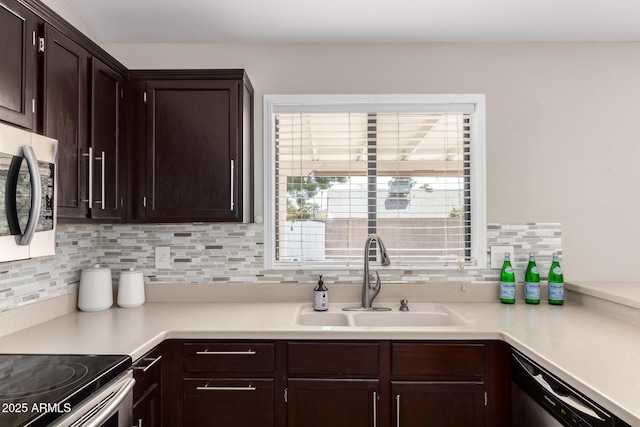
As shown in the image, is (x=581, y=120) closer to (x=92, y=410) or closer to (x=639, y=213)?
(x=639, y=213)

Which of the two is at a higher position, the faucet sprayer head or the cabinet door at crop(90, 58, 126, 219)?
the cabinet door at crop(90, 58, 126, 219)

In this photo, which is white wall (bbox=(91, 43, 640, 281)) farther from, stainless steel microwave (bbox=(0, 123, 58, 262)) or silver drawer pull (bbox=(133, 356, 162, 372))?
stainless steel microwave (bbox=(0, 123, 58, 262))

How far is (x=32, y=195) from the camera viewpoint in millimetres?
1384

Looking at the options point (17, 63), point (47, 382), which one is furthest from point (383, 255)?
point (17, 63)

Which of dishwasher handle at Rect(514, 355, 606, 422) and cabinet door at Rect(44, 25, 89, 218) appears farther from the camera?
cabinet door at Rect(44, 25, 89, 218)

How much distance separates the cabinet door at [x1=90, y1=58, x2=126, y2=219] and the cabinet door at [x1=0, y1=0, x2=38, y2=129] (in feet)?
1.23

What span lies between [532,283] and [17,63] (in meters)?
2.54

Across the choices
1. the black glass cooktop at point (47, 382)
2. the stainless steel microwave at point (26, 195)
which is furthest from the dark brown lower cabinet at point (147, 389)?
the stainless steel microwave at point (26, 195)

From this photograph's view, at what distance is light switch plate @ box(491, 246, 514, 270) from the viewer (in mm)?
2498

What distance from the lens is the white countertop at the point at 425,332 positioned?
1.35 meters

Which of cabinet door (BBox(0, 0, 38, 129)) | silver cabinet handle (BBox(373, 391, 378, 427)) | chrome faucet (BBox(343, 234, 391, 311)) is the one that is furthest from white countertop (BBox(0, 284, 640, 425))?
cabinet door (BBox(0, 0, 38, 129))

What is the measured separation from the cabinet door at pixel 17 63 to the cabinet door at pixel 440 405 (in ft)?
5.90

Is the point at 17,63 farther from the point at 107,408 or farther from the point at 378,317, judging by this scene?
the point at 378,317

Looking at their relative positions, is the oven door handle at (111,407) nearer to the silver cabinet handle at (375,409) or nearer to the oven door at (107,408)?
the oven door at (107,408)
